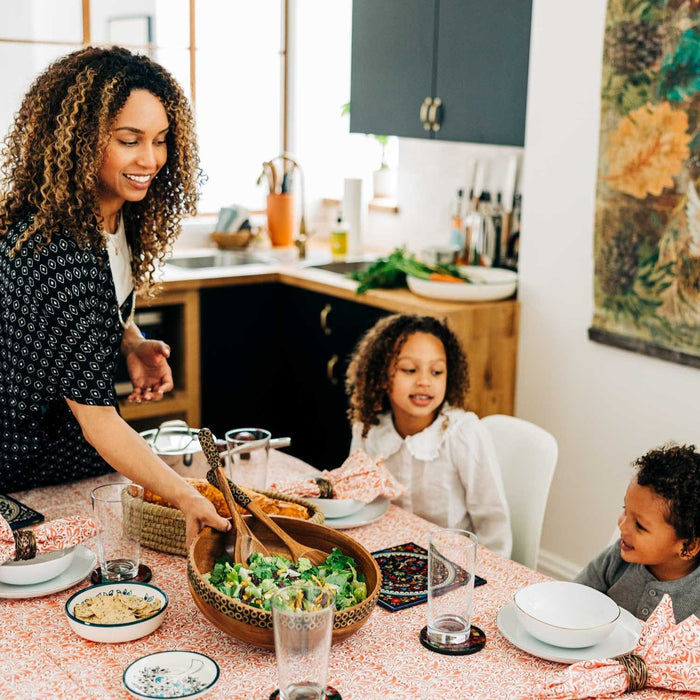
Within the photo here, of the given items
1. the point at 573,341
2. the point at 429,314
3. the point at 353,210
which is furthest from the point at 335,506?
the point at 353,210

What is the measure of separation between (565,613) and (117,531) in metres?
0.67

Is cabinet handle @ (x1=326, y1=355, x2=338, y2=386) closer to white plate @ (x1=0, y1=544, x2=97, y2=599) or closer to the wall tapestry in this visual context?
the wall tapestry

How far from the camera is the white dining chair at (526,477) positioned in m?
2.12

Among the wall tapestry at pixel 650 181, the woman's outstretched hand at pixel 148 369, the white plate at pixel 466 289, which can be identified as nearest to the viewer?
the woman's outstretched hand at pixel 148 369

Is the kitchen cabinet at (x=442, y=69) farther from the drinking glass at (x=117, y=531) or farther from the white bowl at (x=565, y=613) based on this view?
the drinking glass at (x=117, y=531)

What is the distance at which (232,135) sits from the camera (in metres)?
4.48

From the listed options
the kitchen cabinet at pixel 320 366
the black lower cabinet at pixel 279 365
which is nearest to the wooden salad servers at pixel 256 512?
the kitchen cabinet at pixel 320 366

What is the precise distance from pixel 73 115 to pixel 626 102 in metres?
1.65

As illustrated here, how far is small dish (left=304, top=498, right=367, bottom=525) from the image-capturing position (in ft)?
5.86

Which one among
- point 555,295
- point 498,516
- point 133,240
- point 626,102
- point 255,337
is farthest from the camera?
point 255,337

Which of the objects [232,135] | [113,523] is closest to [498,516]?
[113,523]

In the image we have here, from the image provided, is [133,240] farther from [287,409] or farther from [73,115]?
[287,409]

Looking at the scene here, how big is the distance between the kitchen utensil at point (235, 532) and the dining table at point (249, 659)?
4.0 inches

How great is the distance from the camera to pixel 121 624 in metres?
1.35
